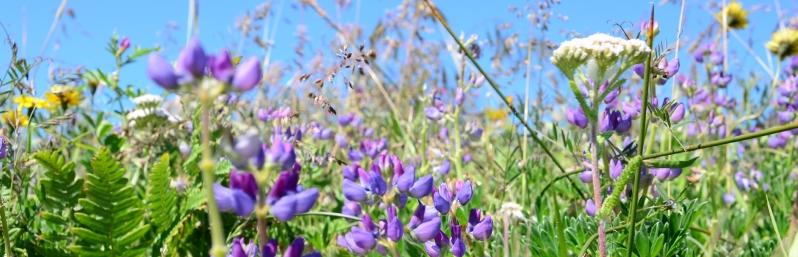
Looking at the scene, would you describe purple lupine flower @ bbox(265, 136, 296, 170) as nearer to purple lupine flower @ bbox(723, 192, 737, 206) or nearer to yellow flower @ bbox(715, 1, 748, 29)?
purple lupine flower @ bbox(723, 192, 737, 206)

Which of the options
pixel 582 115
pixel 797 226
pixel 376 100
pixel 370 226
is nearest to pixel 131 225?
pixel 370 226

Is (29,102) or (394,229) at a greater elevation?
(29,102)

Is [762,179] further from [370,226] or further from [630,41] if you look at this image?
[370,226]

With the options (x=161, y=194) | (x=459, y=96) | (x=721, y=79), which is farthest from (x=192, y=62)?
(x=721, y=79)

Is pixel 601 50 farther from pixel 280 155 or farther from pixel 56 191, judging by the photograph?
pixel 56 191

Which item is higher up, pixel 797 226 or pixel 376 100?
pixel 376 100

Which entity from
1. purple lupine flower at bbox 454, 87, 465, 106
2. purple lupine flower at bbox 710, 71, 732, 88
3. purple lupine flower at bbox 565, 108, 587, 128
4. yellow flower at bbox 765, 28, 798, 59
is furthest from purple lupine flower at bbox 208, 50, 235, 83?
yellow flower at bbox 765, 28, 798, 59
